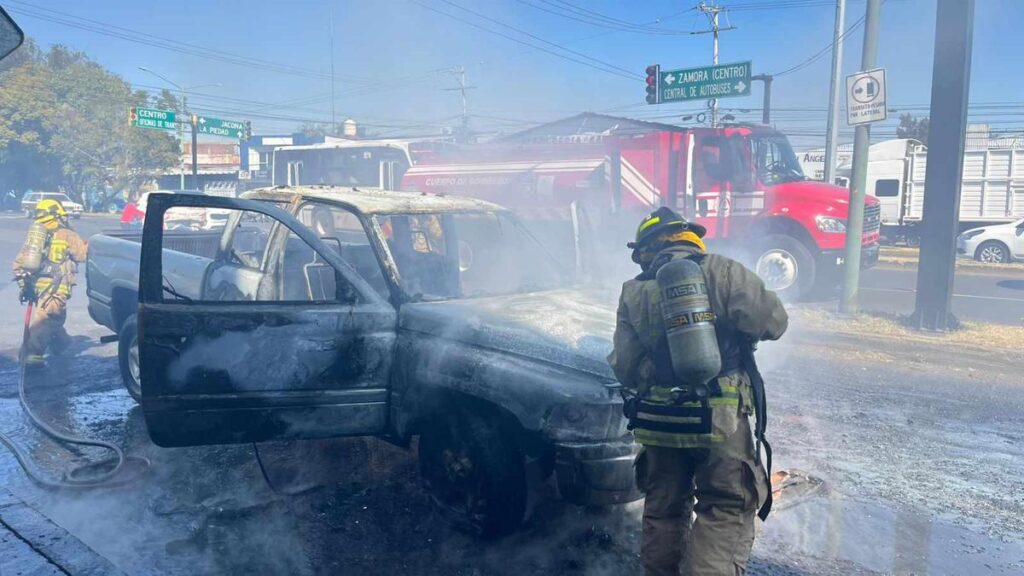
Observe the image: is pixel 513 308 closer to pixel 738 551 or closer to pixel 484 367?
pixel 484 367

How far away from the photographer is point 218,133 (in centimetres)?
2716

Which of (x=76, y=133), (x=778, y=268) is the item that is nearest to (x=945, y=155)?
(x=778, y=268)

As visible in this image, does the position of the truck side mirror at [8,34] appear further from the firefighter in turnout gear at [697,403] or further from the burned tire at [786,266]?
the burned tire at [786,266]

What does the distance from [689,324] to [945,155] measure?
307 inches

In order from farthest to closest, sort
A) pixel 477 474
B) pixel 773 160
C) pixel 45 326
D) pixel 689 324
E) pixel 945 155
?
1. pixel 773 160
2. pixel 945 155
3. pixel 45 326
4. pixel 477 474
5. pixel 689 324

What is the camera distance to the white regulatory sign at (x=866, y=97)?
9250 millimetres

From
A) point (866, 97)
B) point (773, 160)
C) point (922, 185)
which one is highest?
point (866, 97)

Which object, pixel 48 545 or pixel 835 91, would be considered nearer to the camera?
pixel 48 545

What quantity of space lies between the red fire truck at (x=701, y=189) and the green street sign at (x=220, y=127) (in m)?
15.6

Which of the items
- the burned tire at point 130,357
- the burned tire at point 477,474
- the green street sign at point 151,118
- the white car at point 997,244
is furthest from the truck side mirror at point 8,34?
the green street sign at point 151,118

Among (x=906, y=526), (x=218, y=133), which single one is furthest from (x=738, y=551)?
(x=218, y=133)

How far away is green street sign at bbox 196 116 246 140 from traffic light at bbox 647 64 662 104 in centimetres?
1607

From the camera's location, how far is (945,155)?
8.81 metres

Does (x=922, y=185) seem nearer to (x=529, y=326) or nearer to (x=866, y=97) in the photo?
(x=866, y=97)
